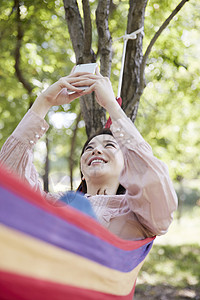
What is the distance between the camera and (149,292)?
475 cm

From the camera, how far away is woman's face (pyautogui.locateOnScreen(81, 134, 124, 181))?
158 centimetres

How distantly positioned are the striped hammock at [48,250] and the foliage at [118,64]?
7.12 feet

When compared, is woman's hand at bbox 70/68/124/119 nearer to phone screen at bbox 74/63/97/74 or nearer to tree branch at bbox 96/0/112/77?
phone screen at bbox 74/63/97/74

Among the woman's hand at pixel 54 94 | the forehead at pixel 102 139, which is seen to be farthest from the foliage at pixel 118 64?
the woman's hand at pixel 54 94

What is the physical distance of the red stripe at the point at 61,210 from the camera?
753 mm

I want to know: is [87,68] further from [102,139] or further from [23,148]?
[23,148]

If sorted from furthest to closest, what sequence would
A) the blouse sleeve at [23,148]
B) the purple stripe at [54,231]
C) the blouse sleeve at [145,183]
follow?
the blouse sleeve at [23,148] → the blouse sleeve at [145,183] → the purple stripe at [54,231]

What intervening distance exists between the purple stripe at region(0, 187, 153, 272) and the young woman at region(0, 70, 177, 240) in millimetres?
179

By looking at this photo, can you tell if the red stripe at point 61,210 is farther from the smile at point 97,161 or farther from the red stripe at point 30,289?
the smile at point 97,161

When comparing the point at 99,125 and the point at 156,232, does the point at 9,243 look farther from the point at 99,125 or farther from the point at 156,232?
the point at 99,125

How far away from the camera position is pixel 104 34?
2.48 meters

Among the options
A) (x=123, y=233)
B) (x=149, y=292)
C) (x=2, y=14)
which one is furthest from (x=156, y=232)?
(x=149, y=292)

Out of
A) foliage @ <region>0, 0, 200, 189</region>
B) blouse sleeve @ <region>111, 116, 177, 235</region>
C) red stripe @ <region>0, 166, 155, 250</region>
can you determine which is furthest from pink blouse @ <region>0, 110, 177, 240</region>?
foliage @ <region>0, 0, 200, 189</region>

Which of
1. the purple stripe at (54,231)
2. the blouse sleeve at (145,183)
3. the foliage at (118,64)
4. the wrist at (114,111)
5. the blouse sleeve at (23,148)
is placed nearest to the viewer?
the purple stripe at (54,231)
